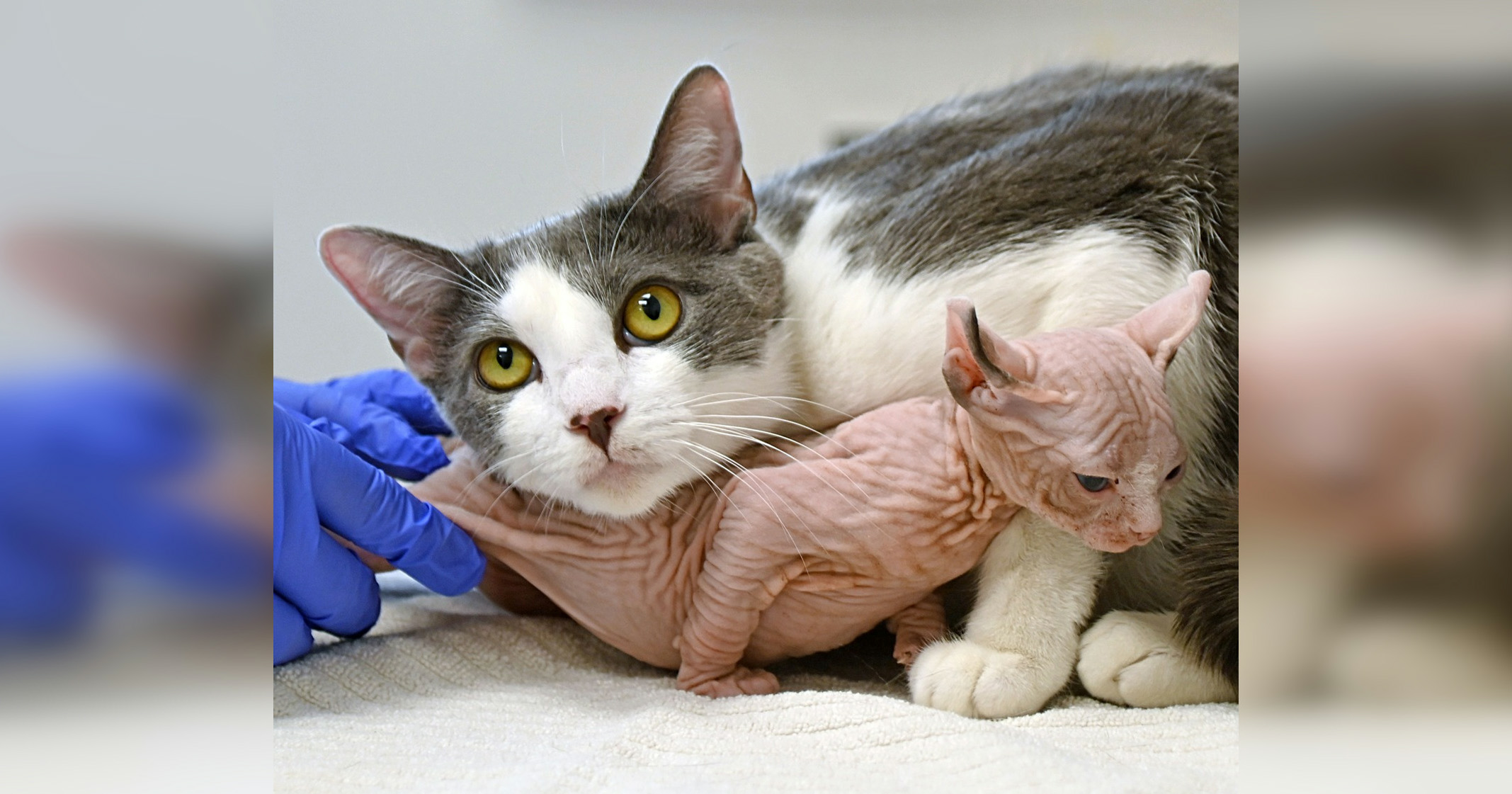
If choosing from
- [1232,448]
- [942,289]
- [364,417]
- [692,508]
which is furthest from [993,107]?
[364,417]

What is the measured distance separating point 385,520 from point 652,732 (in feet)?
1.20

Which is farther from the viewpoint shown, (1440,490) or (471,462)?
(471,462)

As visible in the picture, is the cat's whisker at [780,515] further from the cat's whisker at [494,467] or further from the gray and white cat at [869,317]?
the cat's whisker at [494,467]

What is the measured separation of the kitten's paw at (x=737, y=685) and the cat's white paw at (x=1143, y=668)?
11.9 inches

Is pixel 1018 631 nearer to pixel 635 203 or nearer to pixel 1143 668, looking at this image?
pixel 1143 668

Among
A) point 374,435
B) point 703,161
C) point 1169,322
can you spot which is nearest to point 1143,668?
point 1169,322

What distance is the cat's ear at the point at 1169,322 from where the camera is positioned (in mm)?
808

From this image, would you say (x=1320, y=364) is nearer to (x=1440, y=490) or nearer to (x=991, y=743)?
(x=1440, y=490)

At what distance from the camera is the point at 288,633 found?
941 millimetres

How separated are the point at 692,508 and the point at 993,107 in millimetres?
714

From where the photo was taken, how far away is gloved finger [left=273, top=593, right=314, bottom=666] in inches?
36.6

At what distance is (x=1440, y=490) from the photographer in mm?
426

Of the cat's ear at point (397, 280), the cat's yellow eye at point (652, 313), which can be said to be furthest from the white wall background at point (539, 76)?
the cat's yellow eye at point (652, 313)

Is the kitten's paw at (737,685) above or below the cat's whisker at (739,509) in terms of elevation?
below
